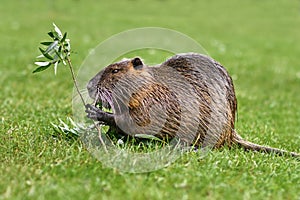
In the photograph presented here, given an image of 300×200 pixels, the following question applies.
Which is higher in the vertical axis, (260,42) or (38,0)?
(38,0)

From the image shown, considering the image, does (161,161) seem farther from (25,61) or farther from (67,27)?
(67,27)

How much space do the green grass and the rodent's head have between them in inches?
20.2

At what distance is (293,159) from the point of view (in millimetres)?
4598

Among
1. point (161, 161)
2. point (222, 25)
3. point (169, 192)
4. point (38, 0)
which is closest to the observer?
point (169, 192)

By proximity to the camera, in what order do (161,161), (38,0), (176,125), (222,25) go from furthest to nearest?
(38,0) → (222,25) → (176,125) → (161,161)

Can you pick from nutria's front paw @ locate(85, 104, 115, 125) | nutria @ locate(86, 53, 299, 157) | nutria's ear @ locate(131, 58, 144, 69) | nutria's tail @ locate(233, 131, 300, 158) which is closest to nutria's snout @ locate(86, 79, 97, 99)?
nutria @ locate(86, 53, 299, 157)

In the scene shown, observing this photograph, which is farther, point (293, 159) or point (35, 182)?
point (293, 159)

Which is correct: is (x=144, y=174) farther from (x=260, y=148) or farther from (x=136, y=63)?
(x=260, y=148)

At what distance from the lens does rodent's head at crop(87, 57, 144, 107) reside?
14.7 feet

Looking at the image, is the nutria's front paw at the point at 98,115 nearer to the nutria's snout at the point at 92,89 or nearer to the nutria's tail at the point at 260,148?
the nutria's snout at the point at 92,89

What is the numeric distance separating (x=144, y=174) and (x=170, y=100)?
1058 mm

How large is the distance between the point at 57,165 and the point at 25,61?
7867 millimetres

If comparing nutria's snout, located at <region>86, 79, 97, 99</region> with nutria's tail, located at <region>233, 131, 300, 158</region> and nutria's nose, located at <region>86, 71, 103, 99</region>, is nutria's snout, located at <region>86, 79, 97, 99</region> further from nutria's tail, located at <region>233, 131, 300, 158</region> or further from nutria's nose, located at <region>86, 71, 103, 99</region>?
nutria's tail, located at <region>233, 131, 300, 158</region>

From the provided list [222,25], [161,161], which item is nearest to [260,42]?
[222,25]
